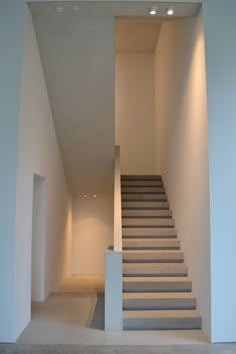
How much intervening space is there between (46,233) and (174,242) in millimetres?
2216

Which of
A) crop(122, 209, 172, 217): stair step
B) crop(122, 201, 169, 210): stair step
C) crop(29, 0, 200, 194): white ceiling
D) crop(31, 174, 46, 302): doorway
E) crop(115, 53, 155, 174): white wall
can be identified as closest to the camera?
crop(29, 0, 200, 194): white ceiling

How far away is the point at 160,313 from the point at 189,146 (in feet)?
7.73

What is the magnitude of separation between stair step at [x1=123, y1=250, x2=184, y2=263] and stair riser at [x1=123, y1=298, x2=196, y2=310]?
965 mm

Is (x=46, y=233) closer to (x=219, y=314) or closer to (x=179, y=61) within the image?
(x=219, y=314)

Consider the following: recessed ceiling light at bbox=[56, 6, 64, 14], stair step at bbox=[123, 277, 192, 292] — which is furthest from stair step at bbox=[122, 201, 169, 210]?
recessed ceiling light at bbox=[56, 6, 64, 14]

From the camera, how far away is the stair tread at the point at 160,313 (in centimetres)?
466

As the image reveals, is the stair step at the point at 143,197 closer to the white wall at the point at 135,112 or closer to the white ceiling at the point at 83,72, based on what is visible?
the white ceiling at the point at 83,72

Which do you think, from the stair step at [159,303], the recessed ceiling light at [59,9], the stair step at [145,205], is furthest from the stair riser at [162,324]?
the recessed ceiling light at [59,9]

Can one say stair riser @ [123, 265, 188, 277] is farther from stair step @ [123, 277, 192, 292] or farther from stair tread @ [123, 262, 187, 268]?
stair step @ [123, 277, 192, 292]

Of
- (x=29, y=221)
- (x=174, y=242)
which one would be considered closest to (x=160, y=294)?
(x=174, y=242)

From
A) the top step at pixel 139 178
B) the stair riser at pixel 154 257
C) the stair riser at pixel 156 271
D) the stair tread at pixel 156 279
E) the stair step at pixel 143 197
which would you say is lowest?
the stair tread at pixel 156 279

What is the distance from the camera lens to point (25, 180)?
465cm

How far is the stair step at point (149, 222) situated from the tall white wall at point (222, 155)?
2421 millimetres

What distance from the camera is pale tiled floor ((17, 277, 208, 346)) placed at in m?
4.18
